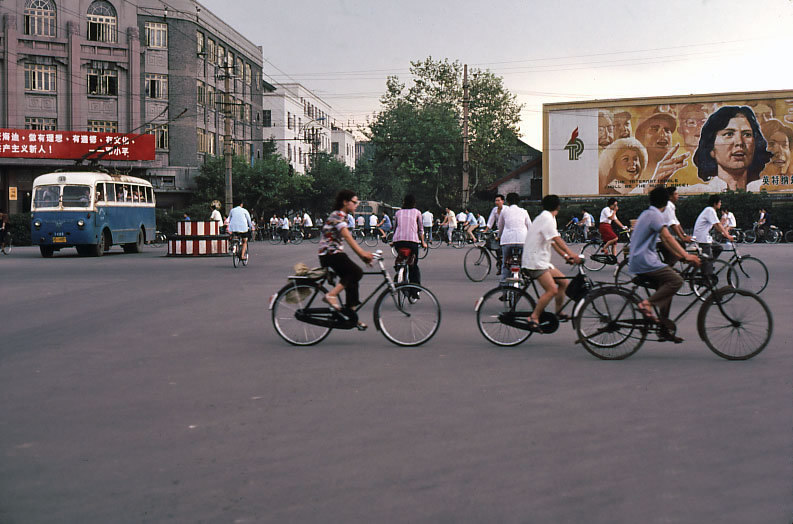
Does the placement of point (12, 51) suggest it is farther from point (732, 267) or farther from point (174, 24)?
point (732, 267)

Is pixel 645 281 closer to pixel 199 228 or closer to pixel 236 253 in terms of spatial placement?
pixel 236 253

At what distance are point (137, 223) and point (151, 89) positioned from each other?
73.6ft

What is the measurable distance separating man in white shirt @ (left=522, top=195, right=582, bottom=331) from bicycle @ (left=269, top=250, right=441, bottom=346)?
107 centimetres

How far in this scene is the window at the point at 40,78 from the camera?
49594 millimetres

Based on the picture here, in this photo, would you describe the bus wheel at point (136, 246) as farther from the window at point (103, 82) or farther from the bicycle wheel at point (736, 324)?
the bicycle wheel at point (736, 324)

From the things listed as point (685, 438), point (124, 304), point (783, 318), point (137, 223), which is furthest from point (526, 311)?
point (137, 223)

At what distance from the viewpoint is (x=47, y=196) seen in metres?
29.5

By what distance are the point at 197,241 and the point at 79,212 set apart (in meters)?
4.10

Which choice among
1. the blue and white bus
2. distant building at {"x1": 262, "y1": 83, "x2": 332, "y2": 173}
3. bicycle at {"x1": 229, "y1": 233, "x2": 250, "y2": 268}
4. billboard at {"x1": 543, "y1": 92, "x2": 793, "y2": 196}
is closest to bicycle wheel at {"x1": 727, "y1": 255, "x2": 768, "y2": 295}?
bicycle at {"x1": 229, "y1": 233, "x2": 250, "y2": 268}

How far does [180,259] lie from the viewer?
1105 inches

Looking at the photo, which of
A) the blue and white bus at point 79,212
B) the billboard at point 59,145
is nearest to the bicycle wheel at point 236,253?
the blue and white bus at point 79,212

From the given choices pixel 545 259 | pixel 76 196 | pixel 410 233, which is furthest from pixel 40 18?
pixel 545 259

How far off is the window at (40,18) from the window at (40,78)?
2.00 meters

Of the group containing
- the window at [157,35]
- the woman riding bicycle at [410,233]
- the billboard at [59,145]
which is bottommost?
the woman riding bicycle at [410,233]
